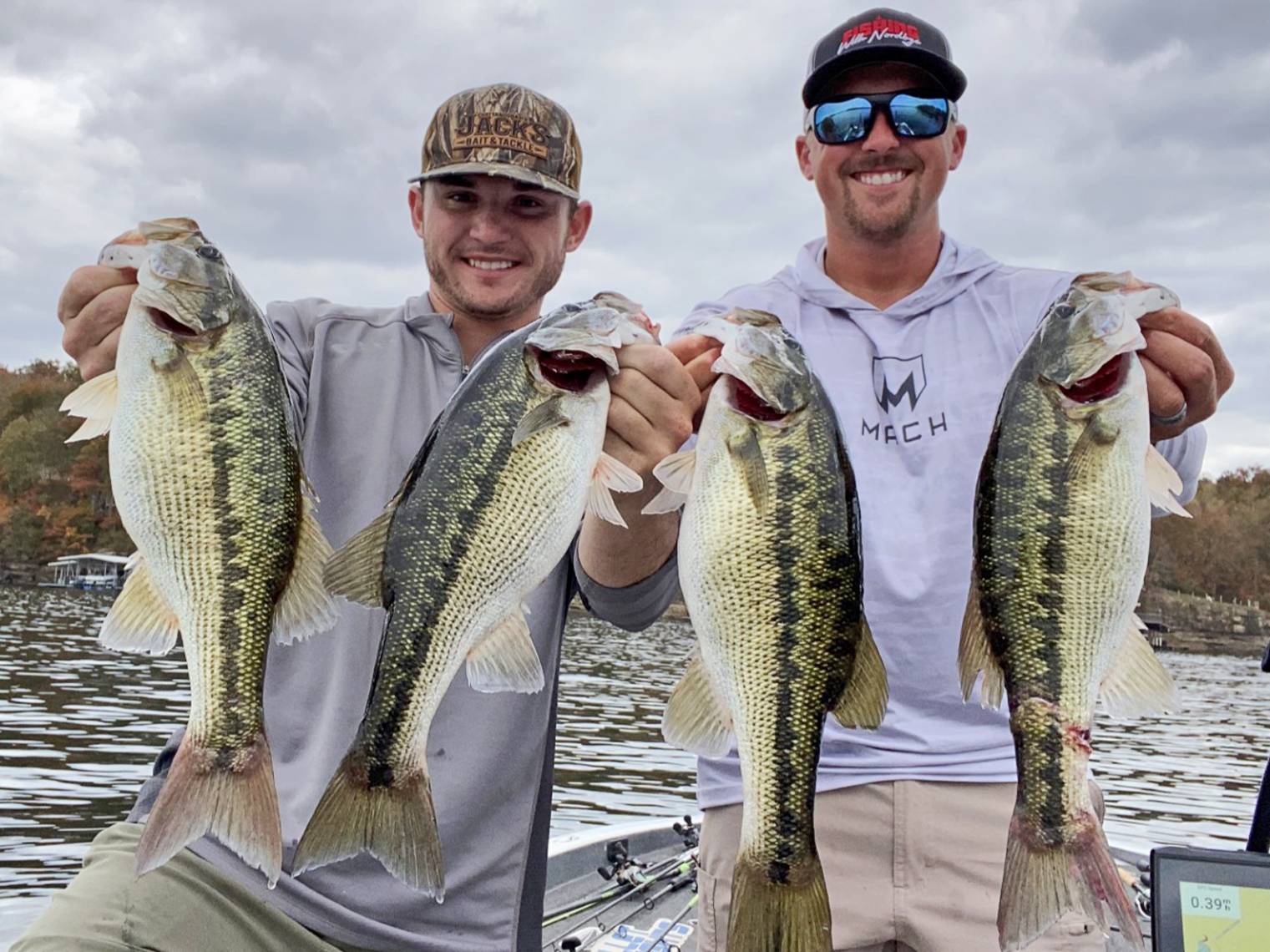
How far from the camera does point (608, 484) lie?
3.11 m

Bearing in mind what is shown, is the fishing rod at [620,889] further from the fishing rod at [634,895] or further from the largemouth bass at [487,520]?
the largemouth bass at [487,520]

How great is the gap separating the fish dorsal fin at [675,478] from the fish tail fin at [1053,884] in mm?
1233

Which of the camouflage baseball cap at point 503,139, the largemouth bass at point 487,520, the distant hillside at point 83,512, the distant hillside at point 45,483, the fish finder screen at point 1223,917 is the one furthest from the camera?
the distant hillside at point 45,483

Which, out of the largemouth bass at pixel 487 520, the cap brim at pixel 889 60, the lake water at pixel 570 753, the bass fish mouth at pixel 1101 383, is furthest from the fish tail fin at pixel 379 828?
the lake water at pixel 570 753

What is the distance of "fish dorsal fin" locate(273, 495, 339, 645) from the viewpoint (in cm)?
311

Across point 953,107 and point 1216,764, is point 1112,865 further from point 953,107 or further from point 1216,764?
point 1216,764

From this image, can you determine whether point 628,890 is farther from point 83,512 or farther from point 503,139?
point 83,512

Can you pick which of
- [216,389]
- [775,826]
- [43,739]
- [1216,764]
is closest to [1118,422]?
[775,826]

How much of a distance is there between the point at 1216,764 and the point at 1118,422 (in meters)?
26.9

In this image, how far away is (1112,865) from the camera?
2.82 meters

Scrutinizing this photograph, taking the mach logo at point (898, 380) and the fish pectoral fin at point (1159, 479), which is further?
the mach logo at point (898, 380)

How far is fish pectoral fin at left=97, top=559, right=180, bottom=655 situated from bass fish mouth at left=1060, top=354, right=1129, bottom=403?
8.46ft

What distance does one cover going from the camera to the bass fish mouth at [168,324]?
3.10 m

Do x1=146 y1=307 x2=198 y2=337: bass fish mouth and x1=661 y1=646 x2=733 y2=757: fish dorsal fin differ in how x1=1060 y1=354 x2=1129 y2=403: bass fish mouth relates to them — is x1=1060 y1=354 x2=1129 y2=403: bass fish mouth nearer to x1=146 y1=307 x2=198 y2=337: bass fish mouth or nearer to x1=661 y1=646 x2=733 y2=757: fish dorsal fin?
x1=661 y1=646 x2=733 y2=757: fish dorsal fin
